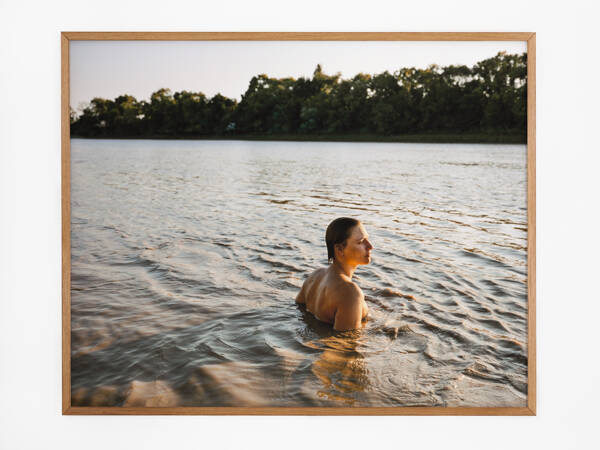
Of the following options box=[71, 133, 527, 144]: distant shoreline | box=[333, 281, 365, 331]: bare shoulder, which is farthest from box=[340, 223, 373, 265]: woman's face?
box=[71, 133, 527, 144]: distant shoreline

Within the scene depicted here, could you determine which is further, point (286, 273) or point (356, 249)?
point (286, 273)

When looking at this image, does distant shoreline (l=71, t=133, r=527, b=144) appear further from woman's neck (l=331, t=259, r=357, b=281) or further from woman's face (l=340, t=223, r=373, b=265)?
woman's neck (l=331, t=259, r=357, b=281)

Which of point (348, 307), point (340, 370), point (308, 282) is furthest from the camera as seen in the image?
point (308, 282)

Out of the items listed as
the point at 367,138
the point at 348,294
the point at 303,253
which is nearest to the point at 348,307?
the point at 348,294

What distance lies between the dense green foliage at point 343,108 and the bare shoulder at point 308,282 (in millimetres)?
906

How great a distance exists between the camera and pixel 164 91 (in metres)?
3.02

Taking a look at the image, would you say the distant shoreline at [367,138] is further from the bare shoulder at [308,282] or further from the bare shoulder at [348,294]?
the bare shoulder at [348,294]

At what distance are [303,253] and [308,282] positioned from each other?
512mm

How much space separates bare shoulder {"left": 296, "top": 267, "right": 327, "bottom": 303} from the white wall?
4.10 feet

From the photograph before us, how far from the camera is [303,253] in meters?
3.62
